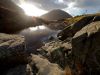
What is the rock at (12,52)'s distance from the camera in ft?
82.6

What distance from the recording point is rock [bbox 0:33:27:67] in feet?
82.6

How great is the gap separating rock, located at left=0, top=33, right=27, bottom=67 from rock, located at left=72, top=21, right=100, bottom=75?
27.5 feet

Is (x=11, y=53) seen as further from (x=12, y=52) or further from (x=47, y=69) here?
(x=47, y=69)

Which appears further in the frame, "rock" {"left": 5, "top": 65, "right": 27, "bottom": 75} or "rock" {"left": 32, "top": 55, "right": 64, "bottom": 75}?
"rock" {"left": 5, "top": 65, "right": 27, "bottom": 75}

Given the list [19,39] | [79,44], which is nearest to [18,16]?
[19,39]

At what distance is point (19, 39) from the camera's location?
94.6 feet

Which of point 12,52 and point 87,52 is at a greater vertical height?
point 87,52

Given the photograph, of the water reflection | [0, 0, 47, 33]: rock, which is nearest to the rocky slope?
the water reflection

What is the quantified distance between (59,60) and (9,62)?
7.34 m

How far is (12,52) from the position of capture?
25.7 metres

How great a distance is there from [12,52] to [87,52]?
1057 centimetres

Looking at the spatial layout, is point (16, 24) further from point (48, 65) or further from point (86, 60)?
point (86, 60)

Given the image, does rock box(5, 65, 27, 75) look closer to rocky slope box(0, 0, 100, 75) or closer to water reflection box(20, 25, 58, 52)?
rocky slope box(0, 0, 100, 75)

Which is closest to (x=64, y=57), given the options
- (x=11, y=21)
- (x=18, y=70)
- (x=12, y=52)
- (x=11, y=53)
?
(x=18, y=70)
